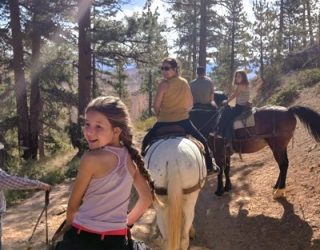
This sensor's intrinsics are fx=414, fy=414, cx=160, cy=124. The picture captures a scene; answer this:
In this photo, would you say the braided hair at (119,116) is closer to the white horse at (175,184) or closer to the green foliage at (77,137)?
the white horse at (175,184)

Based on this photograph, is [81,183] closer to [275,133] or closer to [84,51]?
[275,133]

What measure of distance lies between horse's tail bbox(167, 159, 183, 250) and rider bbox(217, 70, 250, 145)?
3.57 meters

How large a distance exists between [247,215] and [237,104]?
2144mm

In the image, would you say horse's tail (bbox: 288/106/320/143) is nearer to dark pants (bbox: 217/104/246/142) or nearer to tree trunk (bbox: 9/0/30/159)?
dark pants (bbox: 217/104/246/142)

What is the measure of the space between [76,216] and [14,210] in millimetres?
6829

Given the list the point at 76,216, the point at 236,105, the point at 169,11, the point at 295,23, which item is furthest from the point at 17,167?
the point at 295,23

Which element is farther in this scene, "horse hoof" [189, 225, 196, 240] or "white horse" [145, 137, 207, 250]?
"horse hoof" [189, 225, 196, 240]

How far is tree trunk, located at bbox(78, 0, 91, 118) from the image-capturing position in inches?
557

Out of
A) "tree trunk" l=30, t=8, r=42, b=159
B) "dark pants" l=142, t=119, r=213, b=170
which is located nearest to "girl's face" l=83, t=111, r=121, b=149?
"dark pants" l=142, t=119, r=213, b=170

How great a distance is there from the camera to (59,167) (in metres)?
12.8

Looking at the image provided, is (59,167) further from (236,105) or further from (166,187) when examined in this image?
(166,187)

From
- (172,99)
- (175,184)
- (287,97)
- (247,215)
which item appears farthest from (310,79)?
(175,184)

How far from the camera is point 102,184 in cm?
254

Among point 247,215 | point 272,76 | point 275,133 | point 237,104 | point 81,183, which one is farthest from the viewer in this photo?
point 272,76
